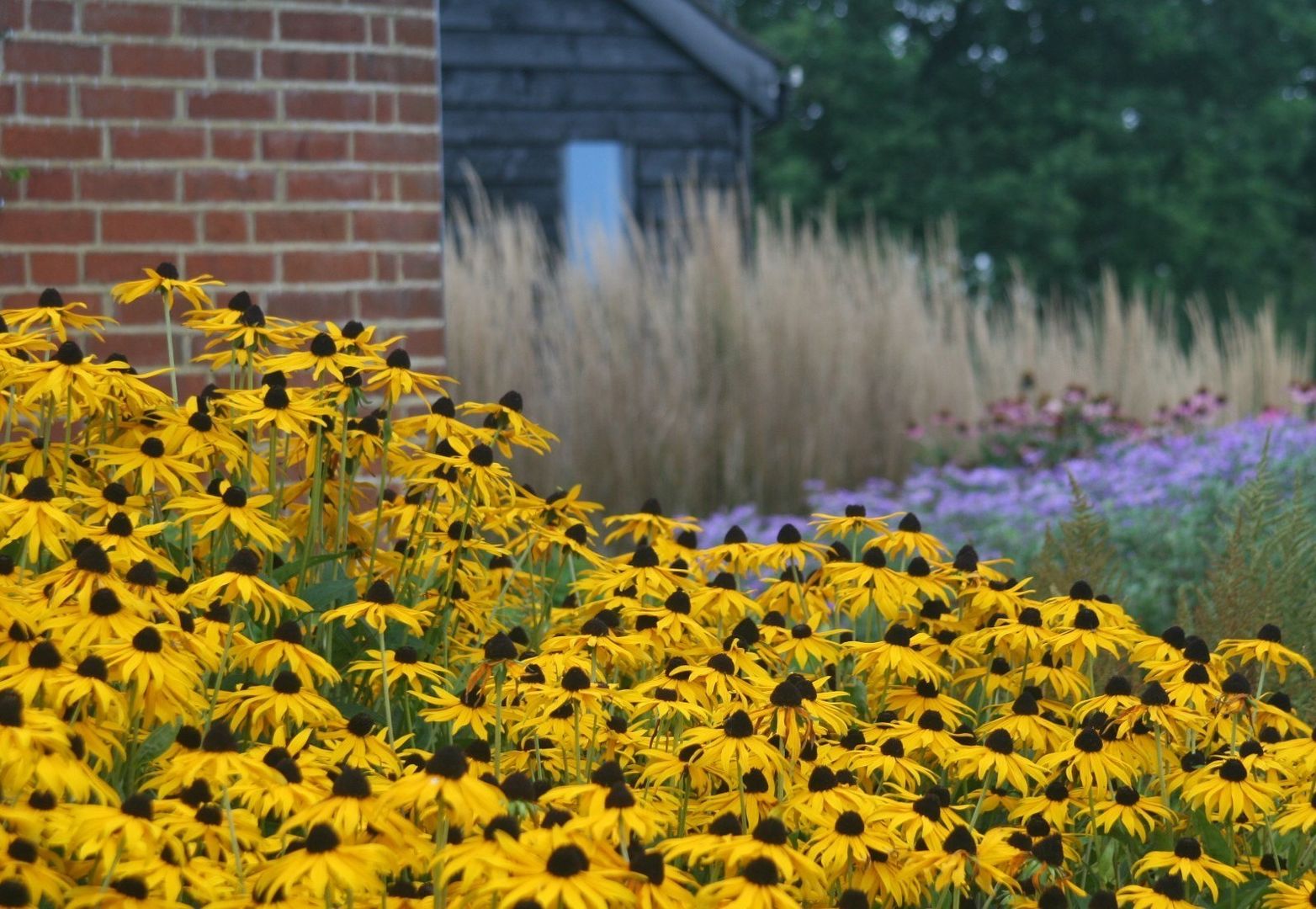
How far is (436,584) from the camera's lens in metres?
2.55

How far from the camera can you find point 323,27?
12.6 feet

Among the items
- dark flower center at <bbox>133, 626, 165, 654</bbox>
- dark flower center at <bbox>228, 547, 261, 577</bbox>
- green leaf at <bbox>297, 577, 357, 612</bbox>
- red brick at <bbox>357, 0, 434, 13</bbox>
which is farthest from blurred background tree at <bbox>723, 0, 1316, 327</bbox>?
dark flower center at <bbox>133, 626, 165, 654</bbox>

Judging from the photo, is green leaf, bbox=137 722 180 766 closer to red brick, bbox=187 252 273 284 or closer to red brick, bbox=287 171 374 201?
red brick, bbox=187 252 273 284

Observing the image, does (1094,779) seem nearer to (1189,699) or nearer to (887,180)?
(1189,699)

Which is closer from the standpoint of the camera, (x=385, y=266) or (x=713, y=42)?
(x=385, y=266)

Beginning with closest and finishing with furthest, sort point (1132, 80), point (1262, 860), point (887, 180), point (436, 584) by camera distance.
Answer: point (1262, 860) < point (436, 584) < point (887, 180) < point (1132, 80)

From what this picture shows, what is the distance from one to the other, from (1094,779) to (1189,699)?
0.22 m

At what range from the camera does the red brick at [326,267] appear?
3.83 metres

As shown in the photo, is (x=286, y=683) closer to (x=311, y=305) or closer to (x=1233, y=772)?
(x=1233, y=772)

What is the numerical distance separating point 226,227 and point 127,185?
0.24 meters

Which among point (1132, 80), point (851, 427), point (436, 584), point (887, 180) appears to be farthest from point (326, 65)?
point (1132, 80)

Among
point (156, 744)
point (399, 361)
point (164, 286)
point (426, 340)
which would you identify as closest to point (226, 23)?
point (426, 340)

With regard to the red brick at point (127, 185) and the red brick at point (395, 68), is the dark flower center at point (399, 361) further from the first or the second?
the red brick at point (395, 68)

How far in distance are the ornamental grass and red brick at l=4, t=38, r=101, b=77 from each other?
1.46 meters
